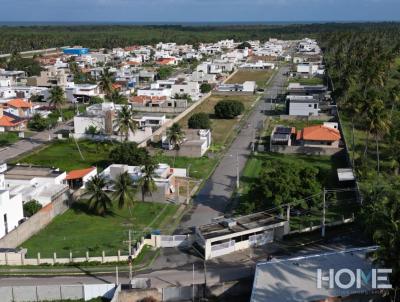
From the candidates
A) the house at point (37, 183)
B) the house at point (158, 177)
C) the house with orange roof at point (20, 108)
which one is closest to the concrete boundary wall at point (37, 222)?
the house at point (37, 183)

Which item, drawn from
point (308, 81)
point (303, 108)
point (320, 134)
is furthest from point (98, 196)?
point (308, 81)

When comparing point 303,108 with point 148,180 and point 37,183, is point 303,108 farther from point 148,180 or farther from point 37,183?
point 37,183

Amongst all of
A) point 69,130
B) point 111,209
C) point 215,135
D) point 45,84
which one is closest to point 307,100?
point 215,135

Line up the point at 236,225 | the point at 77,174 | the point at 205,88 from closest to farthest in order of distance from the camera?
1. the point at 236,225
2. the point at 77,174
3. the point at 205,88

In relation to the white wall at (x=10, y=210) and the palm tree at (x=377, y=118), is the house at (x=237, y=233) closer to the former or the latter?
the white wall at (x=10, y=210)

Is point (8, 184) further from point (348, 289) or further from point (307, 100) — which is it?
Answer: point (307, 100)

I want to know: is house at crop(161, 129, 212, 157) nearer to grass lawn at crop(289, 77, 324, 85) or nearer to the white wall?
the white wall
